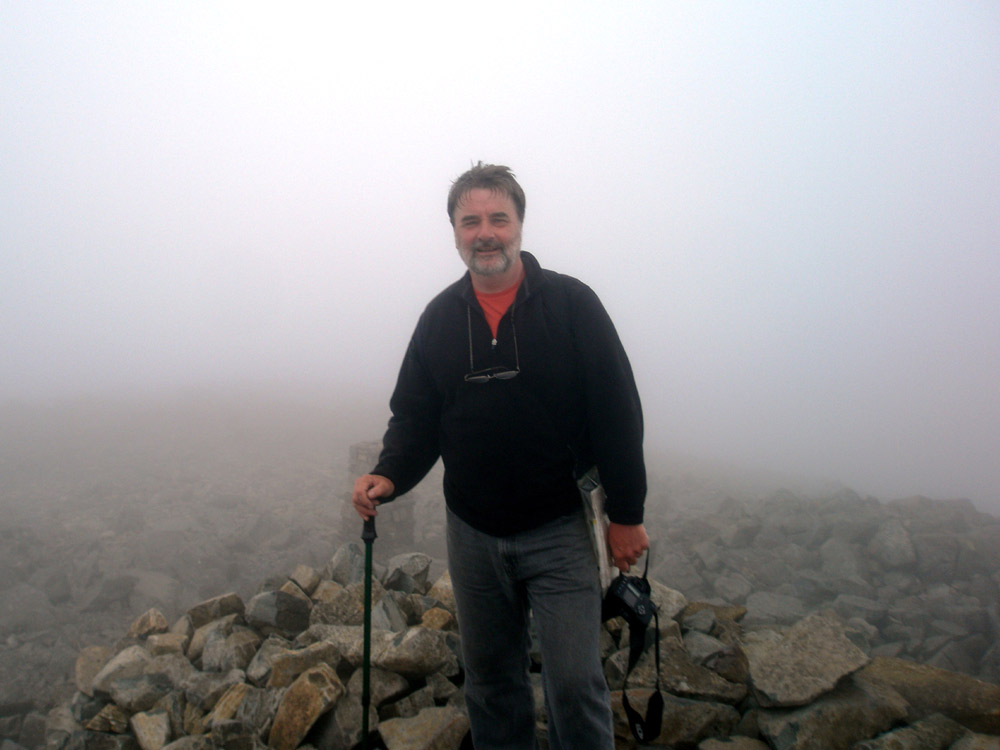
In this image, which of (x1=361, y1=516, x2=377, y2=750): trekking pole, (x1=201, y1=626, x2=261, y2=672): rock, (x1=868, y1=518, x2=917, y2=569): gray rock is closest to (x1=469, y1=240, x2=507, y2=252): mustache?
(x1=361, y1=516, x2=377, y2=750): trekking pole

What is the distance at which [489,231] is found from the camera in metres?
2.60

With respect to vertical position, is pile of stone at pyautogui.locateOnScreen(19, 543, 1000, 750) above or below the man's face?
below

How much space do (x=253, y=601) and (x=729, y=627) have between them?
4.31 m

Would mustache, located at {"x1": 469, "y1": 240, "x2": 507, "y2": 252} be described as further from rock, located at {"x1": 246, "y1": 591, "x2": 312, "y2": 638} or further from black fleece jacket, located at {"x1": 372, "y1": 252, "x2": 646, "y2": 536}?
rock, located at {"x1": 246, "y1": 591, "x2": 312, "y2": 638}

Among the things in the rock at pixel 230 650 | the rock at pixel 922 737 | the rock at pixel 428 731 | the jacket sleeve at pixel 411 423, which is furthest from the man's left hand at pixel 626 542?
the rock at pixel 230 650

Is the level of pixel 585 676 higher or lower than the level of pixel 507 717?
higher

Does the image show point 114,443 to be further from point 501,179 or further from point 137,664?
point 501,179

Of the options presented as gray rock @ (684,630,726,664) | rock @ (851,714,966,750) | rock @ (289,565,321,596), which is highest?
rock @ (289,565,321,596)

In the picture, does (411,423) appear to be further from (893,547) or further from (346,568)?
A: (893,547)

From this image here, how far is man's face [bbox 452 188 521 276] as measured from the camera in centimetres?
261

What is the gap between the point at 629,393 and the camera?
8.24 feet

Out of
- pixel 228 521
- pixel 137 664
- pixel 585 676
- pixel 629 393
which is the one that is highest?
pixel 629 393

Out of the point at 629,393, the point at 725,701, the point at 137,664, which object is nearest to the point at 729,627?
the point at 725,701

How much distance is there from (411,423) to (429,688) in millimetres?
2432
